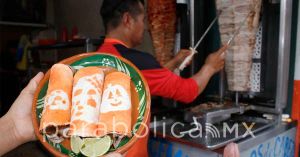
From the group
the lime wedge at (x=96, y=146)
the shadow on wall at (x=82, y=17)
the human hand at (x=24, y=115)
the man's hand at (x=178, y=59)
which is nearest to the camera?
the lime wedge at (x=96, y=146)

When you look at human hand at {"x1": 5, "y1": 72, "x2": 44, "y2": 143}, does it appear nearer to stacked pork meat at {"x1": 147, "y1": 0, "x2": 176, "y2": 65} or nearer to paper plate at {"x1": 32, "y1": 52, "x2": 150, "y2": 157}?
paper plate at {"x1": 32, "y1": 52, "x2": 150, "y2": 157}

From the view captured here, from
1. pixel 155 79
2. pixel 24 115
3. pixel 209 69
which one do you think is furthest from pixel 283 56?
pixel 24 115

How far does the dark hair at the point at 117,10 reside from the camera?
1.21 m

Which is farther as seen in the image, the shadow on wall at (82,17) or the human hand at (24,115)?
the shadow on wall at (82,17)

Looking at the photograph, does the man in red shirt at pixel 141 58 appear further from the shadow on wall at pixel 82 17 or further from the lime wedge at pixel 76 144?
the shadow on wall at pixel 82 17

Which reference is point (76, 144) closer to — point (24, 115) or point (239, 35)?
point (24, 115)

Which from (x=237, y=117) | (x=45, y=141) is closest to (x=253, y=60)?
(x=237, y=117)

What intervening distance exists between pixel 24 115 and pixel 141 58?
49 centimetres

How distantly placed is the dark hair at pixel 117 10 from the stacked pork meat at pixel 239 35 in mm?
410

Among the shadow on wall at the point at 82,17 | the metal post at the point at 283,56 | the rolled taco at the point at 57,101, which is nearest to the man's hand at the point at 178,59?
the metal post at the point at 283,56

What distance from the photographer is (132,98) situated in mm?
754

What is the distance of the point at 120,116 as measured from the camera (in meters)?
0.65

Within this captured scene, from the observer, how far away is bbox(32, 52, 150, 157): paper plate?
2.16 ft

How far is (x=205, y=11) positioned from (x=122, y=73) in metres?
1.00
